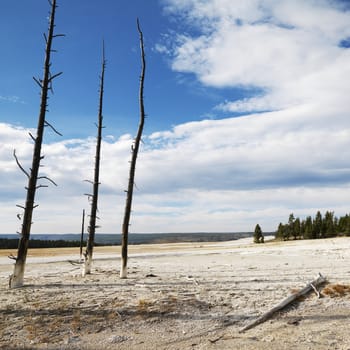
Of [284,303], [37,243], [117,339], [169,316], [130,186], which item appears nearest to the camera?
[117,339]

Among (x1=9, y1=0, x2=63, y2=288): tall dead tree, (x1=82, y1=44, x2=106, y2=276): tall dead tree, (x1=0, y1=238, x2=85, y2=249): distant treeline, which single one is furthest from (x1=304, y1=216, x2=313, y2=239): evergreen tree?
(x1=9, y1=0, x2=63, y2=288): tall dead tree

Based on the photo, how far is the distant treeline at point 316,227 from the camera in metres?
99.8

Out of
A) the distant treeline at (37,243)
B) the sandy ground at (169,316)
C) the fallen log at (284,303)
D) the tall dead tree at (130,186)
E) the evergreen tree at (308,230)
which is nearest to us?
the sandy ground at (169,316)

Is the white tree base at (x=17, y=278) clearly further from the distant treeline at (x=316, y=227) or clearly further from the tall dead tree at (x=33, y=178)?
the distant treeline at (x=316, y=227)

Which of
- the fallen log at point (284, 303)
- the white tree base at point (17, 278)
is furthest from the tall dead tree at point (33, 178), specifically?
the fallen log at point (284, 303)

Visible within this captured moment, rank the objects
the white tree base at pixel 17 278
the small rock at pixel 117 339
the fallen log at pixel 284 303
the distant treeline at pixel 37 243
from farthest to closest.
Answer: the distant treeline at pixel 37 243 < the white tree base at pixel 17 278 < the fallen log at pixel 284 303 < the small rock at pixel 117 339

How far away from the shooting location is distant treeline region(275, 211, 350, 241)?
9975 centimetres

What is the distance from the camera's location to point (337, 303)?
37.0ft

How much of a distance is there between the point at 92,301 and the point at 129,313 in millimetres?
1798

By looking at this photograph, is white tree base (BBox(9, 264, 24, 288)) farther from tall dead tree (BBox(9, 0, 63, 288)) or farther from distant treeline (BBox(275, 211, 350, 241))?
distant treeline (BBox(275, 211, 350, 241))

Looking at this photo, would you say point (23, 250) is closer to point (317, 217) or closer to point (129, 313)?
point (129, 313)

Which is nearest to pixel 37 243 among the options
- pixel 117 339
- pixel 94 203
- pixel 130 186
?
pixel 94 203

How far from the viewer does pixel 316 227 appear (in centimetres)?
10131

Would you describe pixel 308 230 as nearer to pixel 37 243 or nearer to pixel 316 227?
pixel 316 227
